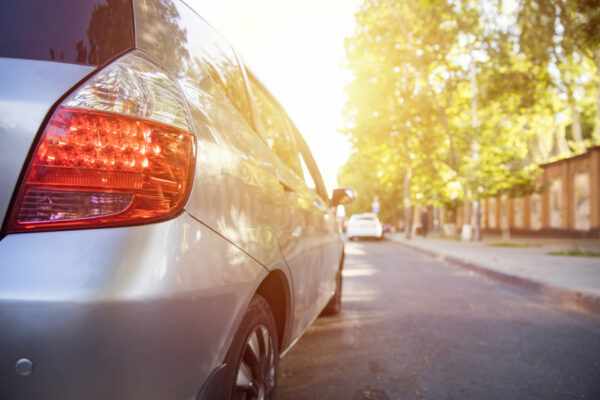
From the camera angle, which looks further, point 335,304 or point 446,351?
point 335,304

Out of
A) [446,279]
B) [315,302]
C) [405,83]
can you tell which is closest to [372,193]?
[405,83]

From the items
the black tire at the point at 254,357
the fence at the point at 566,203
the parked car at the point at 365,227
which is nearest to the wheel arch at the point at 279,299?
the black tire at the point at 254,357

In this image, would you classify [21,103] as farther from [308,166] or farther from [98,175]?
[308,166]

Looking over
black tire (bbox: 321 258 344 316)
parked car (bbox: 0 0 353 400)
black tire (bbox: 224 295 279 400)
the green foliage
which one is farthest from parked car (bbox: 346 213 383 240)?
parked car (bbox: 0 0 353 400)

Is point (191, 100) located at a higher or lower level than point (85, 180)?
higher

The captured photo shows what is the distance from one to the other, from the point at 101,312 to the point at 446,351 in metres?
3.36

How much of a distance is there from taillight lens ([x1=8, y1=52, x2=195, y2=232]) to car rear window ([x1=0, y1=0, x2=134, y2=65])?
0.25 ft

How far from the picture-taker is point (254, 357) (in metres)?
2.09

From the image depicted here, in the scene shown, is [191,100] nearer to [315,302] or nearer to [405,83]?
[315,302]

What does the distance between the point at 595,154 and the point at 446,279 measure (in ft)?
57.5

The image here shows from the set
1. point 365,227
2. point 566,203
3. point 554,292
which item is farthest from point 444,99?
point 554,292

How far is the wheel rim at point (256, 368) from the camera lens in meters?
1.95

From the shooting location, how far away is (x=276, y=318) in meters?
2.56

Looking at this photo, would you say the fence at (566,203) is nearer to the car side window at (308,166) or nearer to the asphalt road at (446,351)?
the asphalt road at (446,351)
